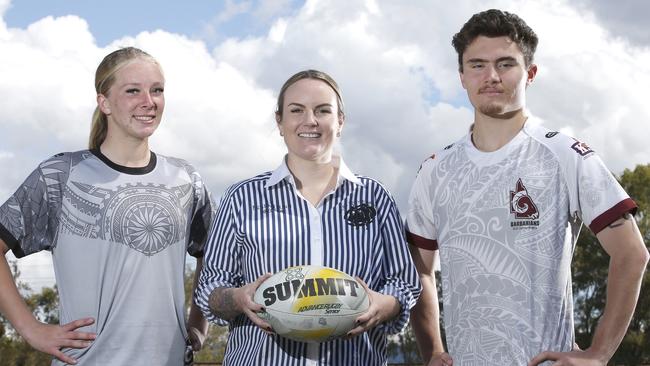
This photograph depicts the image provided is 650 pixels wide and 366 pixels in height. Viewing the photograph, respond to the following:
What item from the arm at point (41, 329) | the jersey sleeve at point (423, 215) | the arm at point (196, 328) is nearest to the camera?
the arm at point (41, 329)

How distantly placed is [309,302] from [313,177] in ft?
2.99

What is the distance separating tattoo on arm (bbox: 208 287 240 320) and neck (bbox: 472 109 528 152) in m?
1.83

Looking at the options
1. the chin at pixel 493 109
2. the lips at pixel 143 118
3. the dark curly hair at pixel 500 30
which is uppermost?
the dark curly hair at pixel 500 30

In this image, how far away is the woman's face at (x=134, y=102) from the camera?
5641mm

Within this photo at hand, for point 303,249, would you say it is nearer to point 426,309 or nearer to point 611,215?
point 426,309

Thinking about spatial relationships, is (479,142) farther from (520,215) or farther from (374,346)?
(374,346)

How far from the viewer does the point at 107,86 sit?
5723 mm

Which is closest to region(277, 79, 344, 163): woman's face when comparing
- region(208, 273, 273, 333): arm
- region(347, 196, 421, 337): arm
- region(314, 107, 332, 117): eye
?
region(314, 107, 332, 117): eye

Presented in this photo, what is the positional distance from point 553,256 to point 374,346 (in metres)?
1.22

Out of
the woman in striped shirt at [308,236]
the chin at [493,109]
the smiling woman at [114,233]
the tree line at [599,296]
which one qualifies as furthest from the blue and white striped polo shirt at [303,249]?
the tree line at [599,296]

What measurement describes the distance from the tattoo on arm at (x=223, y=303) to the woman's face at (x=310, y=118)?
0.96m

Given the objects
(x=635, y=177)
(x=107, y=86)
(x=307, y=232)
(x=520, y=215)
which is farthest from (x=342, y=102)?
(x=635, y=177)

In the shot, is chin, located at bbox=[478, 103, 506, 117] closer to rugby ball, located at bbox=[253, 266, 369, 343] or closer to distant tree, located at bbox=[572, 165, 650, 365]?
rugby ball, located at bbox=[253, 266, 369, 343]

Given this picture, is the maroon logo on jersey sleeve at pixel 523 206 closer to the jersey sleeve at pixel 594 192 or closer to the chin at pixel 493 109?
the jersey sleeve at pixel 594 192
